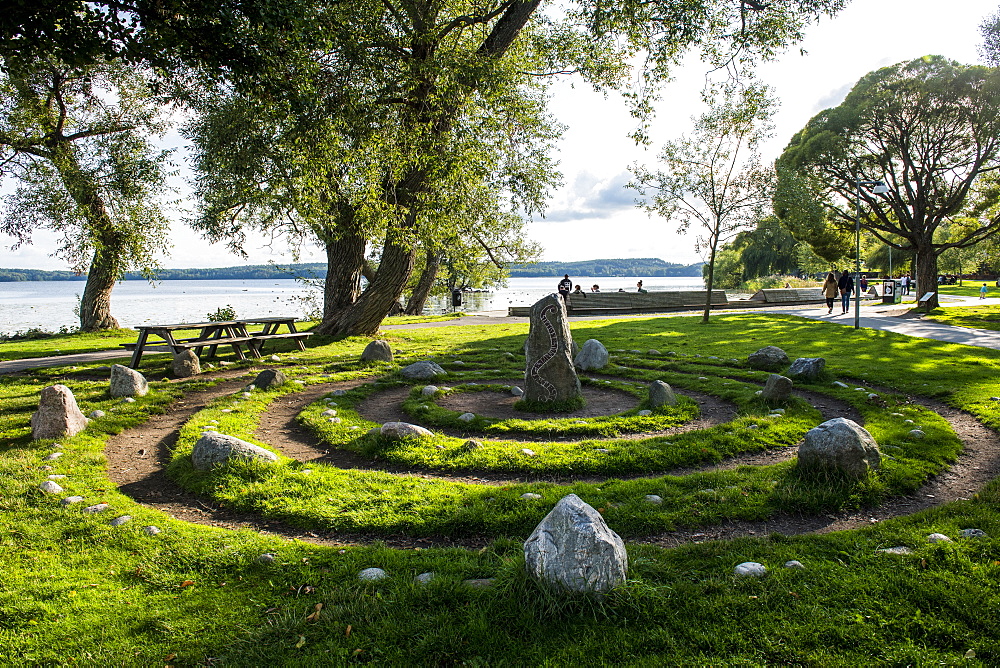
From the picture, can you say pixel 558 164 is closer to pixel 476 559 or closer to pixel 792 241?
pixel 476 559

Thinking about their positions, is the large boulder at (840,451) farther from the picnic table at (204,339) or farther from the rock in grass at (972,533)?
the picnic table at (204,339)

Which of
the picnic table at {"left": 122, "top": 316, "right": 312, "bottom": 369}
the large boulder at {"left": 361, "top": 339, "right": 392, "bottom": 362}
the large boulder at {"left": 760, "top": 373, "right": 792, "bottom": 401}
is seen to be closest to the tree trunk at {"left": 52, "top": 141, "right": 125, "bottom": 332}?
the picnic table at {"left": 122, "top": 316, "right": 312, "bottom": 369}

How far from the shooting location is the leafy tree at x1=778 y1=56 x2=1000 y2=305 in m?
24.6

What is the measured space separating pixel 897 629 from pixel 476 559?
2.72 meters

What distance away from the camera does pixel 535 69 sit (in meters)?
16.5

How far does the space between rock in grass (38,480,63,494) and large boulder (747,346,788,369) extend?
12247mm

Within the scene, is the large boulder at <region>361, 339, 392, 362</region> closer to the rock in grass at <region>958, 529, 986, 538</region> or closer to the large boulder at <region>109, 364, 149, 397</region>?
the large boulder at <region>109, 364, 149, 397</region>

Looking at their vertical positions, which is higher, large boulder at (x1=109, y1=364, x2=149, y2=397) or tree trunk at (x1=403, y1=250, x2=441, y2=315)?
tree trunk at (x1=403, y1=250, x2=441, y2=315)

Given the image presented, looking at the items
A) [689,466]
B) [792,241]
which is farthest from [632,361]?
[792,241]

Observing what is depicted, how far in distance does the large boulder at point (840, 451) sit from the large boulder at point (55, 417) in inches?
360

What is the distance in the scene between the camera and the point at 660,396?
30.4ft

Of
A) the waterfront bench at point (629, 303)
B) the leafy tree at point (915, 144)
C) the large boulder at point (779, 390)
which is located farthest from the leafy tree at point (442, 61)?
the waterfront bench at point (629, 303)

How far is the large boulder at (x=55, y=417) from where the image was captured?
761 centimetres

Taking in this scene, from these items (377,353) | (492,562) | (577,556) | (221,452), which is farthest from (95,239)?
(577,556)
